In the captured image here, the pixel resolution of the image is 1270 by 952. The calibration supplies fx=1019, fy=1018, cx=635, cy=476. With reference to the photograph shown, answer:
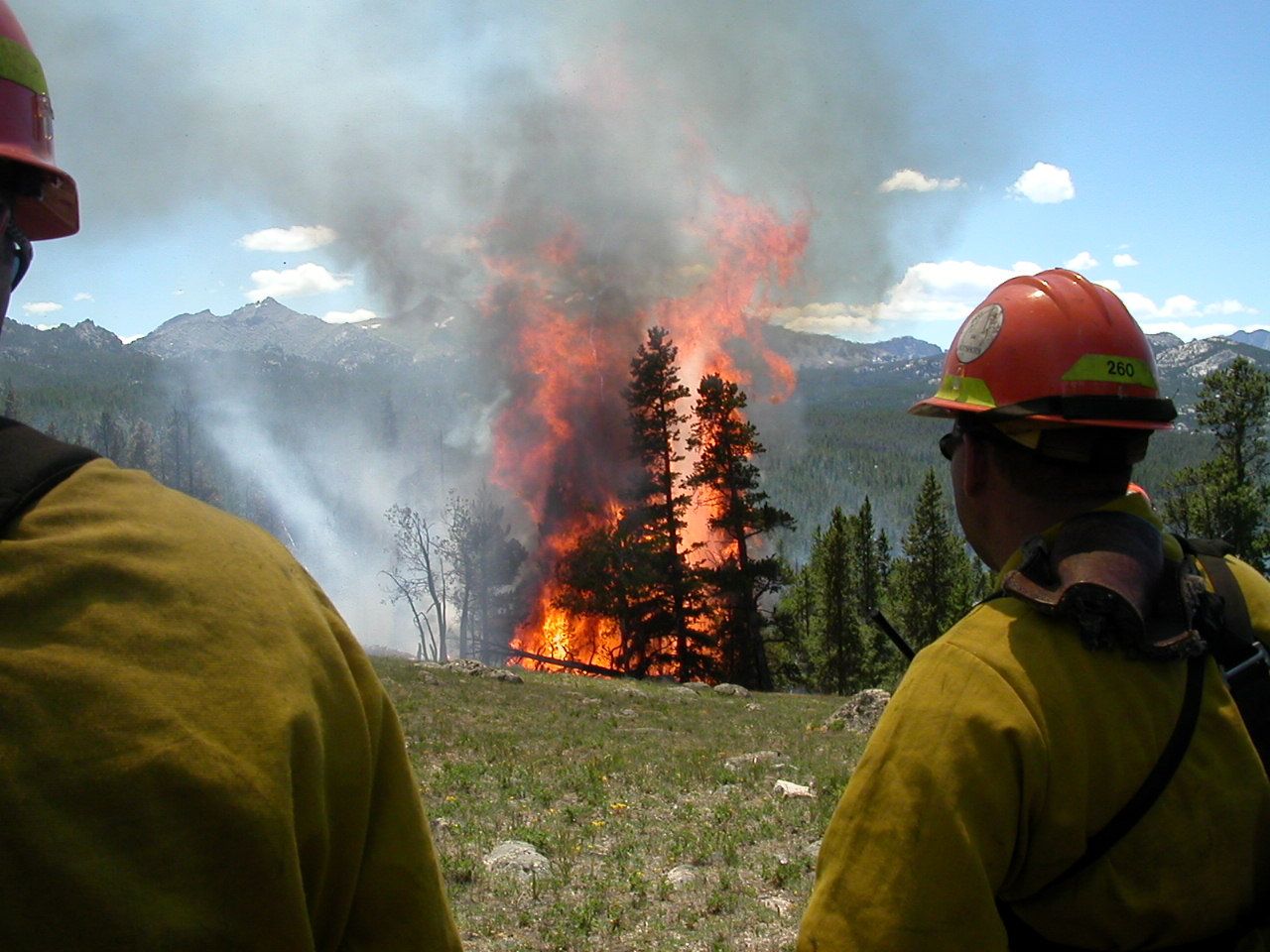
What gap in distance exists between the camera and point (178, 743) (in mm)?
1291

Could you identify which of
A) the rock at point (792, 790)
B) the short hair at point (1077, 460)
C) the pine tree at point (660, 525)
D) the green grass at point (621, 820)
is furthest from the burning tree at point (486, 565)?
the short hair at point (1077, 460)

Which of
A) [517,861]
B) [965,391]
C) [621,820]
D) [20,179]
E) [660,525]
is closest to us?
[20,179]

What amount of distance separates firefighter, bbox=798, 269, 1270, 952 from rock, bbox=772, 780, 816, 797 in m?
10.1

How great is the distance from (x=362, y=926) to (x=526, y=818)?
9.74 meters

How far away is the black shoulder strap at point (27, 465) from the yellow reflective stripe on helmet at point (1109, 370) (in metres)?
2.20

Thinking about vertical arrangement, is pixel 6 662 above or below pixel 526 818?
above

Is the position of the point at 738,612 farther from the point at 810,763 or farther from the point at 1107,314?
the point at 1107,314

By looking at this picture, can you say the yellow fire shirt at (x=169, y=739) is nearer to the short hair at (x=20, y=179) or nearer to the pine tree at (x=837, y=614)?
the short hair at (x=20, y=179)

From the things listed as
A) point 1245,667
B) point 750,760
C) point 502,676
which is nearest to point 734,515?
point 502,676

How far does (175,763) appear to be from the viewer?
1283 mm

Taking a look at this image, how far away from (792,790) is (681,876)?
3855 millimetres

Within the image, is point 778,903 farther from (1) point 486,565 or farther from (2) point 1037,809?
(1) point 486,565

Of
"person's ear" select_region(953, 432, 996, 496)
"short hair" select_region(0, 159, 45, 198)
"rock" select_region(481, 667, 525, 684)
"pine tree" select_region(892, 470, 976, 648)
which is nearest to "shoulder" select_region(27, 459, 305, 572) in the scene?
"short hair" select_region(0, 159, 45, 198)

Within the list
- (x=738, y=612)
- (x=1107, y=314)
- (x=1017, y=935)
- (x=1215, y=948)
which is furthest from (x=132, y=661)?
(x=738, y=612)
